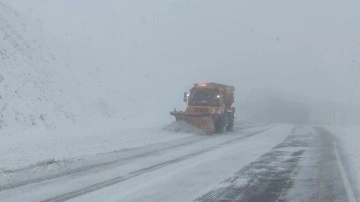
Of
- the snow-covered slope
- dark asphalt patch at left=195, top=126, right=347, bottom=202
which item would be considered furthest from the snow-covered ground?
the snow-covered slope

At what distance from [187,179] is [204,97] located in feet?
62.2

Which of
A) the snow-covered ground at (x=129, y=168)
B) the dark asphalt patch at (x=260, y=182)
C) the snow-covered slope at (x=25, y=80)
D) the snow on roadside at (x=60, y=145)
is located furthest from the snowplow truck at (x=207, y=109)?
the dark asphalt patch at (x=260, y=182)

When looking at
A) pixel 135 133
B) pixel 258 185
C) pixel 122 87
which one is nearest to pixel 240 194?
pixel 258 185

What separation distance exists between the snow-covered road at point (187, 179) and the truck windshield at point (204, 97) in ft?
41.9

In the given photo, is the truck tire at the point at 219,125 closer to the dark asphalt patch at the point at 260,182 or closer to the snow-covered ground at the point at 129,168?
the snow-covered ground at the point at 129,168

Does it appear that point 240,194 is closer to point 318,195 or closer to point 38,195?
point 318,195

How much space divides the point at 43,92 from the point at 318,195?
19101 mm

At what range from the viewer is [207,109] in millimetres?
29109

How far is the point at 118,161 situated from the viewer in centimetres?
1401

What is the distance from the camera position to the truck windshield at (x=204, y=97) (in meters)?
29.8

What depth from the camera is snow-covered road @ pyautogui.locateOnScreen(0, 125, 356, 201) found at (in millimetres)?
9070

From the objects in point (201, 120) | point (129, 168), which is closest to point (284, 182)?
point (129, 168)

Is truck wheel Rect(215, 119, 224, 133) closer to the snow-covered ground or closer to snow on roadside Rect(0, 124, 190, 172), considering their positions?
snow on roadside Rect(0, 124, 190, 172)

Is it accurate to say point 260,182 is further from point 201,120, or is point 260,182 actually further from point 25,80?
point 201,120
